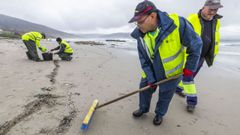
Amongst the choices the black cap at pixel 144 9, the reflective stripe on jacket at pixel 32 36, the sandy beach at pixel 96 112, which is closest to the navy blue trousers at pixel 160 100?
the sandy beach at pixel 96 112

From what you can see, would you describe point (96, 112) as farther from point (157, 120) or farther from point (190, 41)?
point (190, 41)

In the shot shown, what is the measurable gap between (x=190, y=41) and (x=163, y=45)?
13.0 inches

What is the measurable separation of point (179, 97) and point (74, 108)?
2.18 meters

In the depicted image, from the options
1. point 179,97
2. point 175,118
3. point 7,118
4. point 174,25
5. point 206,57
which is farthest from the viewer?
point 179,97

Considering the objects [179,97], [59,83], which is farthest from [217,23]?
[59,83]

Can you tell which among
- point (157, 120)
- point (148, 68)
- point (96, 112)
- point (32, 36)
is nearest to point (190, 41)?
point (148, 68)

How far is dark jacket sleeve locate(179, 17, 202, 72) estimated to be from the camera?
2059 millimetres

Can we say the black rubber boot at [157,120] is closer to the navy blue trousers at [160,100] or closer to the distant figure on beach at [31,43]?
the navy blue trousers at [160,100]

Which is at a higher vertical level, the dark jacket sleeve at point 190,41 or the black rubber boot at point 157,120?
the dark jacket sleeve at point 190,41

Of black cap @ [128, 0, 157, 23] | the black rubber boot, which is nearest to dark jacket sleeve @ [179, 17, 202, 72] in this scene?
black cap @ [128, 0, 157, 23]

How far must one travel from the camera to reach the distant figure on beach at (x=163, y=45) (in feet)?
6.63

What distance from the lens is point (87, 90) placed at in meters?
3.70

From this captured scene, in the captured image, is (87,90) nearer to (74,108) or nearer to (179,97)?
(74,108)

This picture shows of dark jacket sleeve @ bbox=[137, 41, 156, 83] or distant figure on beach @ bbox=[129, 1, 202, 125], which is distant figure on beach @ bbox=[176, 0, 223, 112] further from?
dark jacket sleeve @ bbox=[137, 41, 156, 83]
